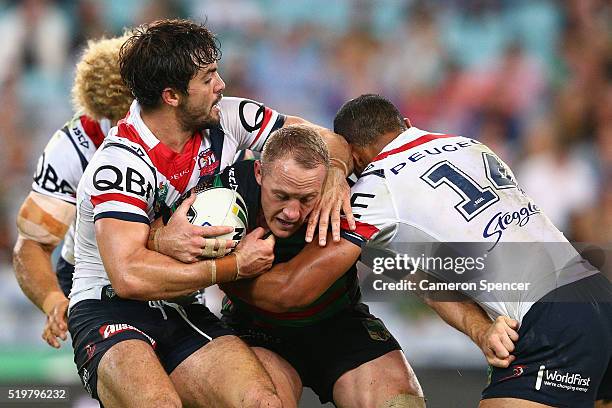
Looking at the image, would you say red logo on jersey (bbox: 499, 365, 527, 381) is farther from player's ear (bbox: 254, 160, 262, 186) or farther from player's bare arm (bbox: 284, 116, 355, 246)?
player's ear (bbox: 254, 160, 262, 186)

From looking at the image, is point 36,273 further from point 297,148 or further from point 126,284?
point 297,148

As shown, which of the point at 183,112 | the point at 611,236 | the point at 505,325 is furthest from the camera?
the point at 611,236

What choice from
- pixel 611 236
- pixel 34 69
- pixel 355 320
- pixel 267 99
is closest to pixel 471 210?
pixel 355 320

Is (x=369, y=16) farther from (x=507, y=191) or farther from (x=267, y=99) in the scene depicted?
(x=507, y=191)

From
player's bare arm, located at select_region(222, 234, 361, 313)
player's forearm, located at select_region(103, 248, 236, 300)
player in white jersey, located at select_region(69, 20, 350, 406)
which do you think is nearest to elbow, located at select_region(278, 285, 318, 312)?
player's bare arm, located at select_region(222, 234, 361, 313)

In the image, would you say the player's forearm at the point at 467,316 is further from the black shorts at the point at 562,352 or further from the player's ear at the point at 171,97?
the player's ear at the point at 171,97

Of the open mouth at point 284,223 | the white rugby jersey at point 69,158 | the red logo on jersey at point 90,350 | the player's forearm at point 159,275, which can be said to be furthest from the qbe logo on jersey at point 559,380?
the white rugby jersey at point 69,158

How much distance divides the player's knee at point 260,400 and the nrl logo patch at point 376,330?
820 millimetres

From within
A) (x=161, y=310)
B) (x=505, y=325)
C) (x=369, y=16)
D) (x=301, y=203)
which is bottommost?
(x=161, y=310)

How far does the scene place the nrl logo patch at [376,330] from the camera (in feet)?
16.1

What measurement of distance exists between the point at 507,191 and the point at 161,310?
179 centimetres

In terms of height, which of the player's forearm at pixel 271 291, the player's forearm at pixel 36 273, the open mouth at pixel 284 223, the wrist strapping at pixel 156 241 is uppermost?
the open mouth at pixel 284 223

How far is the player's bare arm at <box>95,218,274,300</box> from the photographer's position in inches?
169

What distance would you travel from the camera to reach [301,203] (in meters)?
4.46
